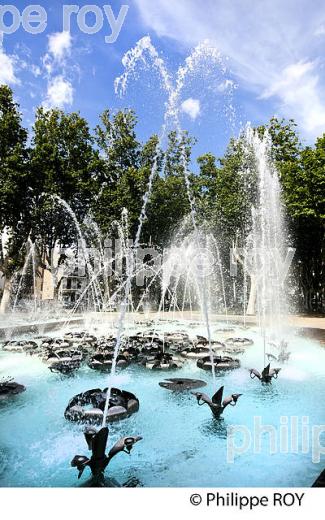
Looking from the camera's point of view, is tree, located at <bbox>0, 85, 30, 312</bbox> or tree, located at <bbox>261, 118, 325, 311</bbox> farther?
tree, located at <bbox>0, 85, 30, 312</bbox>

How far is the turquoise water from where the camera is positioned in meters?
3.23

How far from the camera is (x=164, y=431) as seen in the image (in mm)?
4137

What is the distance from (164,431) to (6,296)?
18.6m

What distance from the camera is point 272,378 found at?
6176 mm

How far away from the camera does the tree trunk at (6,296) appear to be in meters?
20.4

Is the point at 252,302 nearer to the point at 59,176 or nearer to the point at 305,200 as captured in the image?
the point at 305,200

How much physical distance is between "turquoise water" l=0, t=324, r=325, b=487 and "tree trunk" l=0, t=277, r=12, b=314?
14.8 m

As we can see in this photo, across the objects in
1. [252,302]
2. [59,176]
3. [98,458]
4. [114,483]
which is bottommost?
[114,483]

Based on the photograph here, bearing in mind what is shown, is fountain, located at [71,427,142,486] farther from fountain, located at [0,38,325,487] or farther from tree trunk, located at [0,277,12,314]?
tree trunk, located at [0,277,12,314]

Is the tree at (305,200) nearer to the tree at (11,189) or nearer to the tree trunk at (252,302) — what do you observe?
the tree trunk at (252,302)

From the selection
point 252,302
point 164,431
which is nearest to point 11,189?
point 252,302

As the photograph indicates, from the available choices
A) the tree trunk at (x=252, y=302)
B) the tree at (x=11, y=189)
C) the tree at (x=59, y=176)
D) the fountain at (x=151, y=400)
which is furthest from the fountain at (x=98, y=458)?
the tree at (x=59, y=176)

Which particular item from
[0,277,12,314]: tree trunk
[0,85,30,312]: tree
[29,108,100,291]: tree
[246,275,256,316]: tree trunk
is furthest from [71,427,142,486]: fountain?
[29,108,100,291]: tree
